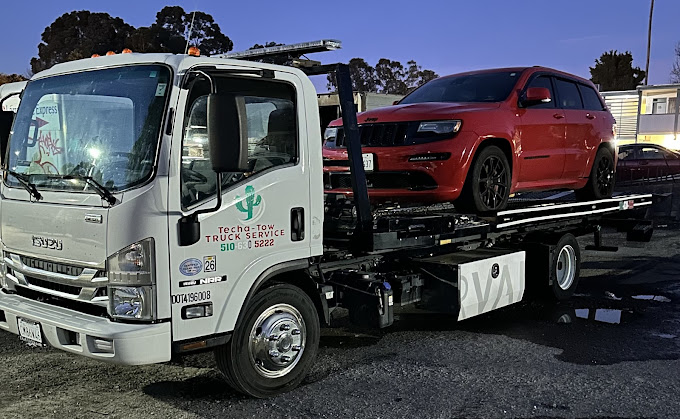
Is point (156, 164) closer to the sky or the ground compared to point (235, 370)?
closer to the sky

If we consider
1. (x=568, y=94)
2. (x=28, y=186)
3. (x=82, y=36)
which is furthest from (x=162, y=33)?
(x=82, y=36)

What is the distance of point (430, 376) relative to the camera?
506 cm

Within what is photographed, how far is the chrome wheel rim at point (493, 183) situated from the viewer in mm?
6500

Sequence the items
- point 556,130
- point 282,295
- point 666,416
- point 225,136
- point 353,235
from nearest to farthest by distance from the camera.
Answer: point 225,136 < point 666,416 < point 282,295 < point 353,235 < point 556,130

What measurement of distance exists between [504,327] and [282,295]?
2.92m

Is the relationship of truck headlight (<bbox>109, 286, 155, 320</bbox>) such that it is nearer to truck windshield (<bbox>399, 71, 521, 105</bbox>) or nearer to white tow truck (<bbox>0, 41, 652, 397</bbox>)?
white tow truck (<bbox>0, 41, 652, 397</bbox>)

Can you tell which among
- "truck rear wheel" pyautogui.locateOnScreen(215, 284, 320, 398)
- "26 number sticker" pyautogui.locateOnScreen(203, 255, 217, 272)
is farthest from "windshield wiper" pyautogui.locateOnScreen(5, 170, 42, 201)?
"truck rear wheel" pyautogui.locateOnScreen(215, 284, 320, 398)

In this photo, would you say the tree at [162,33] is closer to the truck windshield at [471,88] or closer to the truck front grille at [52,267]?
the truck front grille at [52,267]

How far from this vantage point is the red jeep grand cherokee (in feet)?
20.3

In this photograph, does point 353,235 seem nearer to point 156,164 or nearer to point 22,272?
point 156,164

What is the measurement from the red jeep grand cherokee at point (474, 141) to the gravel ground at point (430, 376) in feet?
4.38

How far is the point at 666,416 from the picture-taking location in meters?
4.25

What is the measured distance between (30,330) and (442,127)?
390 cm

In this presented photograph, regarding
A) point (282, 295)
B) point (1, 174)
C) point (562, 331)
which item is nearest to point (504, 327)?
point (562, 331)
